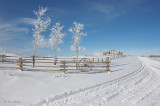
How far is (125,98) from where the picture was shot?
5301mm

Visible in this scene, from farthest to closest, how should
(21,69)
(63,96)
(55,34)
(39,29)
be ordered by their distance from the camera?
(55,34)
(39,29)
(21,69)
(63,96)

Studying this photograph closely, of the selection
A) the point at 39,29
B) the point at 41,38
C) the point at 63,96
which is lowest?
the point at 63,96

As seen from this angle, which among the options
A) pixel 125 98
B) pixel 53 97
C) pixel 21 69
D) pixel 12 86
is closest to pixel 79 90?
pixel 53 97

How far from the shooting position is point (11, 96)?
552 centimetres

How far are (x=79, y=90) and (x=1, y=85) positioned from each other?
4580 millimetres

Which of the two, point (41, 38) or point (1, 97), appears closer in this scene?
point (1, 97)

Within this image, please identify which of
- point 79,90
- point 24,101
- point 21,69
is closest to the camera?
point 24,101

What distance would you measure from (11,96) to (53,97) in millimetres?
1992

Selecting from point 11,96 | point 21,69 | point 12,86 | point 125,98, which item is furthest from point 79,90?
point 21,69

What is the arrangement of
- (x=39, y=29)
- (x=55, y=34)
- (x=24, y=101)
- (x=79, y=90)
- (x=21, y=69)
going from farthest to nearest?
(x=55, y=34) < (x=39, y=29) < (x=21, y=69) < (x=79, y=90) < (x=24, y=101)

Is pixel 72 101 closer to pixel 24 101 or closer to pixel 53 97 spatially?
pixel 53 97

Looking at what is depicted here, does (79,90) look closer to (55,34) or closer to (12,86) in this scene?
(12,86)

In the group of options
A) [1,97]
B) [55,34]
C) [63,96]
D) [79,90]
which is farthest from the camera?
[55,34]

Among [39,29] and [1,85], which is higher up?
[39,29]
